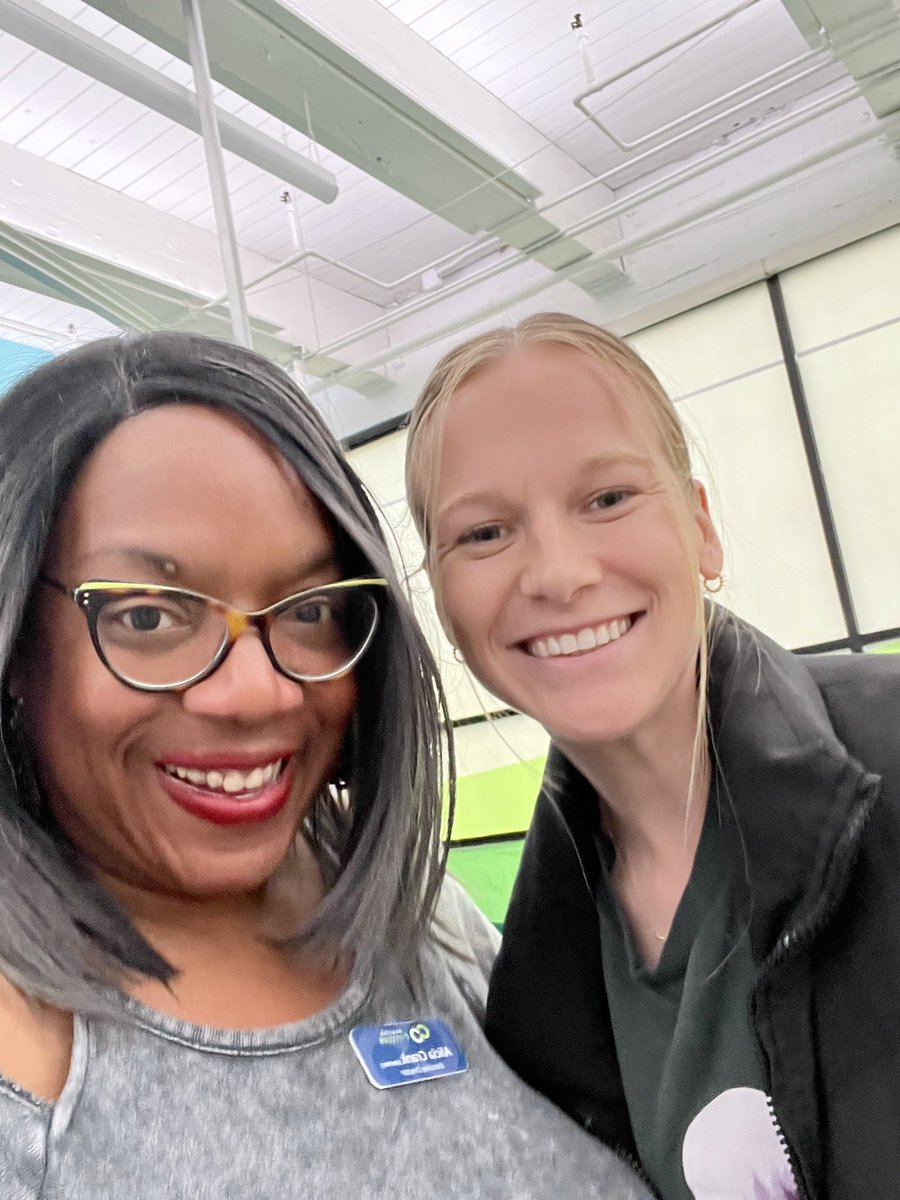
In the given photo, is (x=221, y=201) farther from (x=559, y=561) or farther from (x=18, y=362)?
(x=559, y=561)

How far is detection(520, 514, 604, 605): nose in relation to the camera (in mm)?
977

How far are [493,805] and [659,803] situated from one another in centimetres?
286

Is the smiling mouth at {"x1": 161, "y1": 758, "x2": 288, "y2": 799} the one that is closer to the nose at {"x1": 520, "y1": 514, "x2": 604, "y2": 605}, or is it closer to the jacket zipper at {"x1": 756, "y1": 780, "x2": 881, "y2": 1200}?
the nose at {"x1": 520, "y1": 514, "x2": 604, "y2": 605}

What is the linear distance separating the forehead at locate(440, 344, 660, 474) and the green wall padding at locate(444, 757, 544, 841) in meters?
2.80

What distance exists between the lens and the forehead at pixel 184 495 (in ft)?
2.58

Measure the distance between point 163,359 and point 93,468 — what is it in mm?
144

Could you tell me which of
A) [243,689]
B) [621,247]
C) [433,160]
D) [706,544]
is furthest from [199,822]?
[621,247]

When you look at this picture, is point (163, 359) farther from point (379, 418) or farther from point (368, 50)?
point (379, 418)

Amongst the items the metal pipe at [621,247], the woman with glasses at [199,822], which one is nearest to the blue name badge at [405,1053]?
the woman with glasses at [199,822]

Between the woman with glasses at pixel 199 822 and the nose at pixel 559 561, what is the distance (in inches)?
6.2

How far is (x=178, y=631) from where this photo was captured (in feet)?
2.58

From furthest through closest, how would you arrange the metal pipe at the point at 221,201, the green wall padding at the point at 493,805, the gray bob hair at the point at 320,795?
the green wall padding at the point at 493,805 < the metal pipe at the point at 221,201 < the gray bob hair at the point at 320,795

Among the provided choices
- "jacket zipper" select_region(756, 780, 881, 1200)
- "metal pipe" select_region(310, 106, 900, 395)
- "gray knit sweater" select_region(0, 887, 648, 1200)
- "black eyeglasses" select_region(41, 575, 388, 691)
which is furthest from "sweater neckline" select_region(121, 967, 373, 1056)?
"metal pipe" select_region(310, 106, 900, 395)

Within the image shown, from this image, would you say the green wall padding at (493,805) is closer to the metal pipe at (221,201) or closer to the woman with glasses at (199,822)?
the metal pipe at (221,201)
